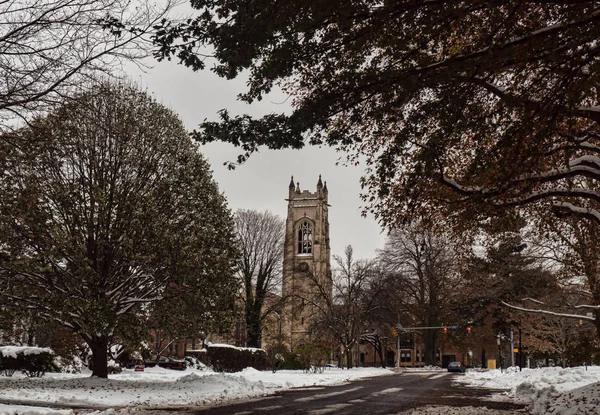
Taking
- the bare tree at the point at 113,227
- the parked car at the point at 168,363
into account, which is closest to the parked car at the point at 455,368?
the parked car at the point at 168,363

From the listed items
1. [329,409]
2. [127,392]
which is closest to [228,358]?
[127,392]

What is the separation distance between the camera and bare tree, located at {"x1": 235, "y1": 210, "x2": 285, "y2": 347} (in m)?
50.2

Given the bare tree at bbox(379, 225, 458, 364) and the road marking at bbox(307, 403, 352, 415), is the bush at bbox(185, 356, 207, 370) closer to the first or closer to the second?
the bare tree at bbox(379, 225, 458, 364)

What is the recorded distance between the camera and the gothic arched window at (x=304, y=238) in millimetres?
90750

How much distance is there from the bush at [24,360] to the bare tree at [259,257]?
2499cm

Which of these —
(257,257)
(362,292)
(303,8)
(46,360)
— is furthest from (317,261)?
(303,8)

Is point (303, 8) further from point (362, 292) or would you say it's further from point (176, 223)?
point (362, 292)

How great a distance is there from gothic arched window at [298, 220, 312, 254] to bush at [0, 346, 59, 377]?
66.2 m

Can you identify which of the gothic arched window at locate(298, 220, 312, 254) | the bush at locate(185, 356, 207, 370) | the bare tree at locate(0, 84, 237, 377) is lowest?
the bush at locate(185, 356, 207, 370)

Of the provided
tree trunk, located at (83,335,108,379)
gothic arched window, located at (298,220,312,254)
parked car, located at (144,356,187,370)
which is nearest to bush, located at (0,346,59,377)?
tree trunk, located at (83,335,108,379)

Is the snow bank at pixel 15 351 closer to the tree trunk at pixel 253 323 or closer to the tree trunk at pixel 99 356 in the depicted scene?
the tree trunk at pixel 99 356

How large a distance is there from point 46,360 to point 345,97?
2395 cm

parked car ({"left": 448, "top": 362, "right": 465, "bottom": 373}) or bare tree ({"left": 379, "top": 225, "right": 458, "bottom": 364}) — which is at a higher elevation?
bare tree ({"left": 379, "top": 225, "right": 458, "bottom": 364})

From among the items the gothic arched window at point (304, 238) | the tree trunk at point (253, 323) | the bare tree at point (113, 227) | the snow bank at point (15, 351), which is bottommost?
the snow bank at point (15, 351)
